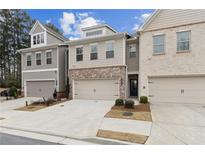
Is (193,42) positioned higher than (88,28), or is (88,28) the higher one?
(88,28)

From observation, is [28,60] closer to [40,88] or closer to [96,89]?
[40,88]

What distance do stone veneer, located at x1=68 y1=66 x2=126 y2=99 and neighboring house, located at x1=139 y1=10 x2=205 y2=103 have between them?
167 cm

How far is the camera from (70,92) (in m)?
19.0

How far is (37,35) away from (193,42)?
57.9 feet

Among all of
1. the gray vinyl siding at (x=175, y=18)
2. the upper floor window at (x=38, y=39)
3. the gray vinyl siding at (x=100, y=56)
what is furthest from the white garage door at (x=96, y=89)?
the upper floor window at (x=38, y=39)

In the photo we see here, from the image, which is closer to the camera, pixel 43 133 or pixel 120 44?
pixel 43 133

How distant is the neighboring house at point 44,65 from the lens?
20000 mm

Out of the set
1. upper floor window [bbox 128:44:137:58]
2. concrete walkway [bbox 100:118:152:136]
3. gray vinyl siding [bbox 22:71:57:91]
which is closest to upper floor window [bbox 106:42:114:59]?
upper floor window [bbox 128:44:137:58]

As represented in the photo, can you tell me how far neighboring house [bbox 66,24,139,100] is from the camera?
16422mm

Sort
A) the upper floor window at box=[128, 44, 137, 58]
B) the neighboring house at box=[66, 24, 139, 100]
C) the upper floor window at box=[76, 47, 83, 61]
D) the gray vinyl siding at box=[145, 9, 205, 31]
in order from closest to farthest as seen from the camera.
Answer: the gray vinyl siding at box=[145, 9, 205, 31]
the neighboring house at box=[66, 24, 139, 100]
the upper floor window at box=[128, 44, 137, 58]
the upper floor window at box=[76, 47, 83, 61]

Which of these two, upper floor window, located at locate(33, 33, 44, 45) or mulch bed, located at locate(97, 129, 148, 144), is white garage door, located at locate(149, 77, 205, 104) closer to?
mulch bed, located at locate(97, 129, 148, 144)

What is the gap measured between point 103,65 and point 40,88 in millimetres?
8810

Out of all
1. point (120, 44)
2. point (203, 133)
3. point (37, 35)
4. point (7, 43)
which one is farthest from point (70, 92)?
point (7, 43)
